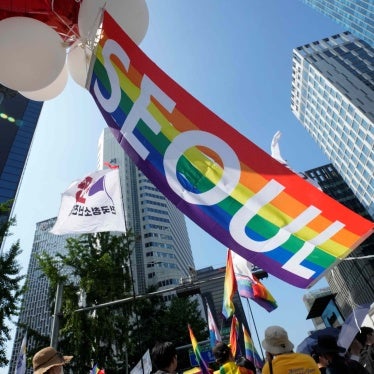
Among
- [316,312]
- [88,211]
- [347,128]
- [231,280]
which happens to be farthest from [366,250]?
[88,211]

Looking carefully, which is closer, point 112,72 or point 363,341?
point 112,72

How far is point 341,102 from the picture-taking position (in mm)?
74500

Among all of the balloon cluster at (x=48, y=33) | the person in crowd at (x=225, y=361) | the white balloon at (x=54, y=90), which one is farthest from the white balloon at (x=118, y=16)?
the person in crowd at (x=225, y=361)

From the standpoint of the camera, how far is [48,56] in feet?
10.4

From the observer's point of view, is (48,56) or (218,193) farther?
(48,56)

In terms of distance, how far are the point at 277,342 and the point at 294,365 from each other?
279 mm

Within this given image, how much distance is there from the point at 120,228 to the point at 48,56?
328cm

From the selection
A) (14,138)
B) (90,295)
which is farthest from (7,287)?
(14,138)

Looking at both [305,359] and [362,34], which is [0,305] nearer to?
[305,359]

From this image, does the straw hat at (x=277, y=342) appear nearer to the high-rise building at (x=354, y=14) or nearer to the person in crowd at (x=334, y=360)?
the person in crowd at (x=334, y=360)

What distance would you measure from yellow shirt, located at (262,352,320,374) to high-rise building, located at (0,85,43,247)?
64.7m

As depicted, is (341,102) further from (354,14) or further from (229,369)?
(229,369)

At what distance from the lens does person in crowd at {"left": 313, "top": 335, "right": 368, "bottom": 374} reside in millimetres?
2795

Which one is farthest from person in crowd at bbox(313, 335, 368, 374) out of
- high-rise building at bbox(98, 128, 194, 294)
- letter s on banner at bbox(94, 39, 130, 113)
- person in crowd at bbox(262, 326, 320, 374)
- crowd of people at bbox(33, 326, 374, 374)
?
high-rise building at bbox(98, 128, 194, 294)
